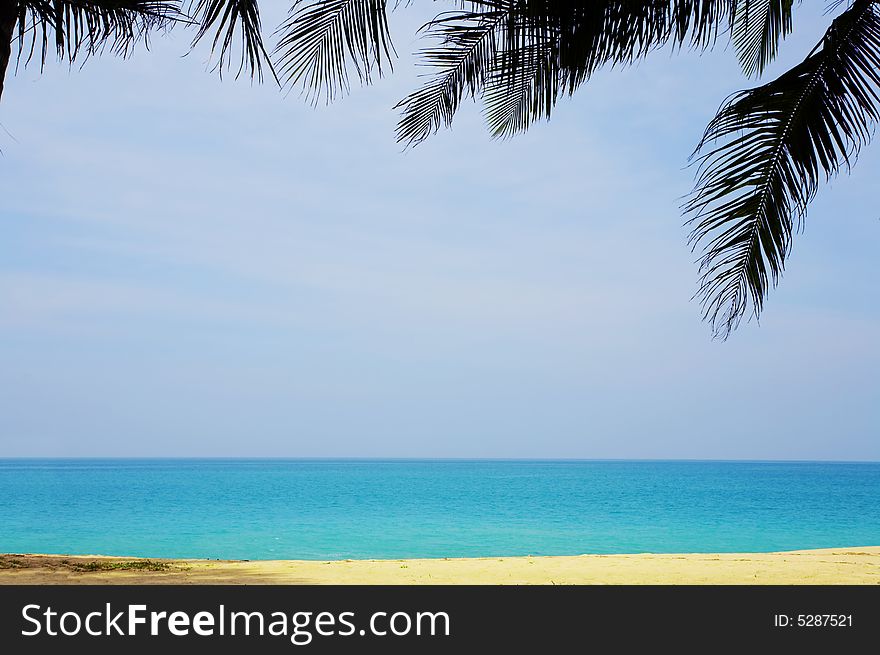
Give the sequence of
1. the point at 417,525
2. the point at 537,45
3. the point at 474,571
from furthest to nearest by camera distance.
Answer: the point at 417,525 < the point at 474,571 < the point at 537,45

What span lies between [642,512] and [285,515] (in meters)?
17.1

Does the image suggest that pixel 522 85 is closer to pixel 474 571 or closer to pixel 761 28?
pixel 761 28

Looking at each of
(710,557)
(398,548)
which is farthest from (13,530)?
(710,557)

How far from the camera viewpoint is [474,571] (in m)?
10.5

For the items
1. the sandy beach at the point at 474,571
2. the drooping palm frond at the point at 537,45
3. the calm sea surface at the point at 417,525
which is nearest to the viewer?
the drooping palm frond at the point at 537,45

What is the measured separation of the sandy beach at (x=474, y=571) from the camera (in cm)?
933

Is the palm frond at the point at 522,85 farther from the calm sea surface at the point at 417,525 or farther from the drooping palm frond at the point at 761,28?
the calm sea surface at the point at 417,525

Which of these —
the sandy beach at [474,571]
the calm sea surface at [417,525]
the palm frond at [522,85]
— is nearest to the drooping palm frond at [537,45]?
the palm frond at [522,85]

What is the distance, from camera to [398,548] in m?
22.6

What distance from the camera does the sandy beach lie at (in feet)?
30.6

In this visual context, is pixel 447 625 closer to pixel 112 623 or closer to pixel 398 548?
pixel 112 623

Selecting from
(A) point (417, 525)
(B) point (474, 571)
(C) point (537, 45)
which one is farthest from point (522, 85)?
(A) point (417, 525)

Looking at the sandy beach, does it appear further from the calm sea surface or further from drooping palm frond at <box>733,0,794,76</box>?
the calm sea surface

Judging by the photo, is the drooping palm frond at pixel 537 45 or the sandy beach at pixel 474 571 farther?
the sandy beach at pixel 474 571
